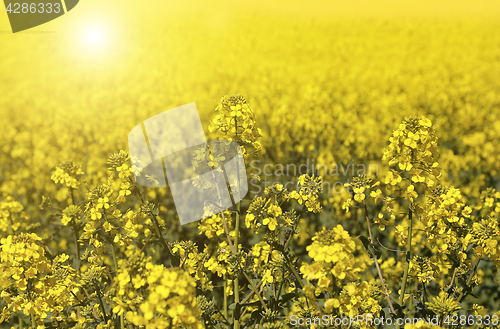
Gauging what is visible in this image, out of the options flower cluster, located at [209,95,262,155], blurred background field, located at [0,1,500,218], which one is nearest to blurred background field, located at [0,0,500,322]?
blurred background field, located at [0,1,500,218]

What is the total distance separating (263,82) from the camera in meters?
8.80

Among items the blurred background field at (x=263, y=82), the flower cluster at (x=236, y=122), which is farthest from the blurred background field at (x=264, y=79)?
the flower cluster at (x=236, y=122)

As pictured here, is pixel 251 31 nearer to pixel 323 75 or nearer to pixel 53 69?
pixel 323 75

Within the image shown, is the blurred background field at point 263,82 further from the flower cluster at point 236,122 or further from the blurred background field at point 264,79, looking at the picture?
the flower cluster at point 236,122

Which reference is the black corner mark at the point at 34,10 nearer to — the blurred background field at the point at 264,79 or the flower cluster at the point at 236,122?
the blurred background field at the point at 264,79

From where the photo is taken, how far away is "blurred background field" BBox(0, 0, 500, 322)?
6.32 metres

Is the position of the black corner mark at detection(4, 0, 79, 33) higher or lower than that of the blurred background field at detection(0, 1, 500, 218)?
higher

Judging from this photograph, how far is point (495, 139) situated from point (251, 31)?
7.10 meters

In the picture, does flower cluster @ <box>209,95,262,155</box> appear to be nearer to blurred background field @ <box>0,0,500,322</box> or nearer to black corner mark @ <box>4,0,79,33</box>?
blurred background field @ <box>0,0,500,322</box>

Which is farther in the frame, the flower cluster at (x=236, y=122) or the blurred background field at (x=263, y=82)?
the blurred background field at (x=263, y=82)

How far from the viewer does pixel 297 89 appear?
338 inches

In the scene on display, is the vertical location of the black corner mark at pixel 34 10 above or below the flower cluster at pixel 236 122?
above

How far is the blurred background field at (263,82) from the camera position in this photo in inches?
249

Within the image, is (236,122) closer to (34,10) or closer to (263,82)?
(34,10)
